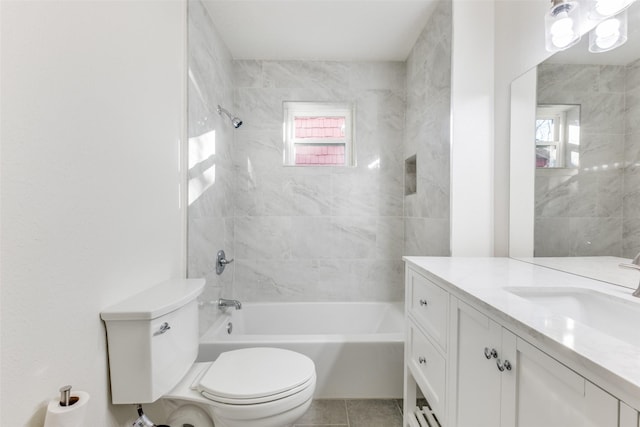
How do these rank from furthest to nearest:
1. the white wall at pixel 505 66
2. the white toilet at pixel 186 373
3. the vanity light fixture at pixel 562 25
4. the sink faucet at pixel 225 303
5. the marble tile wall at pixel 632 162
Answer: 1. the sink faucet at pixel 225 303
2. the white wall at pixel 505 66
3. the vanity light fixture at pixel 562 25
4. the white toilet at pixel 186 373
5. the marble tile wall at pixel 632 162

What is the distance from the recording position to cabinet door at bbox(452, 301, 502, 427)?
77 centimetres

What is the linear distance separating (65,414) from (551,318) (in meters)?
1.17

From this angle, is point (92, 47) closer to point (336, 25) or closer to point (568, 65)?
point (336, 25)

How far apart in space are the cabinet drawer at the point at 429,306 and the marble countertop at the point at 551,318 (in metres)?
0.06

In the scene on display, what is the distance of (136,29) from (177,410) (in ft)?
5.04

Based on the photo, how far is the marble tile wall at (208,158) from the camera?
175 centimetres

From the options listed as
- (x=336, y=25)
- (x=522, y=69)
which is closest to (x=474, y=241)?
(x=522, y=69)

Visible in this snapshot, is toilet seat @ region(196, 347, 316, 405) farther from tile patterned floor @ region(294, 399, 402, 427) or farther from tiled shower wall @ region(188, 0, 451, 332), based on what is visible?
tiled shower wall @ region(188, 0, 451, 332)

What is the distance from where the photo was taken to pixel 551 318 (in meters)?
0.65

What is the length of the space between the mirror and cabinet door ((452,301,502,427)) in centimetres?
50

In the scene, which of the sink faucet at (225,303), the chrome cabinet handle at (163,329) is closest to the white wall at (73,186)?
the chrome cabinet handle at (163,329)

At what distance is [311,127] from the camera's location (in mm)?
2662

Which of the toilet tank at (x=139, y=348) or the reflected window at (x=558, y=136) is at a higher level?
the reflected window at (x=558, y=136)

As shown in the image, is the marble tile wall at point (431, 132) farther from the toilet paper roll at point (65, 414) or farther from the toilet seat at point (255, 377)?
the toilet paper roll at point (65, 414)
